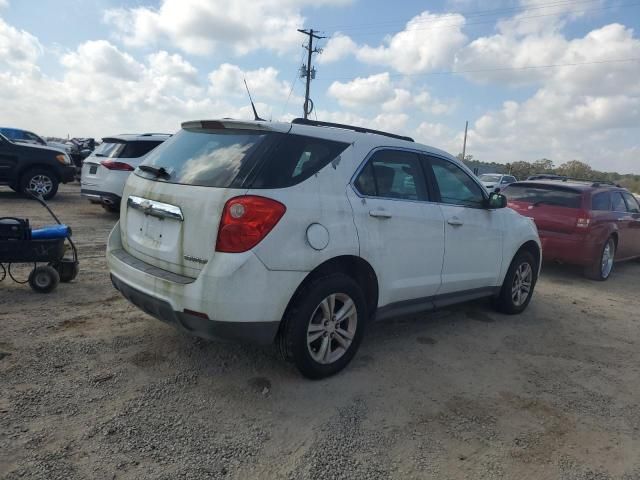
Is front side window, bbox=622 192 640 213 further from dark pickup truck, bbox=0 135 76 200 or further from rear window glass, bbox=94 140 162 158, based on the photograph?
dark pickup truck, bbox=0 135 76 200

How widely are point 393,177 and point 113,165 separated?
743 centimetres

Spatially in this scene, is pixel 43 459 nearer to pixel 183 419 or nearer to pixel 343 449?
pixel 183 419

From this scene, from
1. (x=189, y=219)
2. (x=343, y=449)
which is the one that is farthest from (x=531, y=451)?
(x=189, y=219)

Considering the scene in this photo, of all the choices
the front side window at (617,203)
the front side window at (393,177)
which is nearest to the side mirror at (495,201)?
the front side window at (393,177)

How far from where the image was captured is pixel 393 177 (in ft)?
13.0

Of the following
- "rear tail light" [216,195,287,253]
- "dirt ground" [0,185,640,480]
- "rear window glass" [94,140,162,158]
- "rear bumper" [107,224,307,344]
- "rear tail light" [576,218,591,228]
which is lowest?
"dirt ground" [0,185,640,480]

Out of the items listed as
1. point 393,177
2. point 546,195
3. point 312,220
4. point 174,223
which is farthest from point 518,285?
point 174,223

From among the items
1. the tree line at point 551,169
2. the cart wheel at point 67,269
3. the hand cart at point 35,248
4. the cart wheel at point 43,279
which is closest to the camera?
the hand cart at point 35,248

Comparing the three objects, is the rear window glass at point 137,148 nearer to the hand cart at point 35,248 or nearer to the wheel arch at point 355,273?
the hand cart at point 35,248

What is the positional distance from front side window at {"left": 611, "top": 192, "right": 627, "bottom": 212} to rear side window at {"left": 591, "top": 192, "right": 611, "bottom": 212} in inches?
8.1

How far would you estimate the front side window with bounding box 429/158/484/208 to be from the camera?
175 inches

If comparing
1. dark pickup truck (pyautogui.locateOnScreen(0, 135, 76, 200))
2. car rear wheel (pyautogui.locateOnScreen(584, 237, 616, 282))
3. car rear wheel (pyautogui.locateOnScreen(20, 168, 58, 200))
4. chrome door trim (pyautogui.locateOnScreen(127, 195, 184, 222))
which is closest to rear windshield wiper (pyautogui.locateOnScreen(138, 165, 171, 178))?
chrome door trim (pyautogui.locateOnScreen(127, 195, 184, 222))

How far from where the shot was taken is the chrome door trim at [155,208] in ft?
10.5

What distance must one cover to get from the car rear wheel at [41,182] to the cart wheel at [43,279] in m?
8.00
